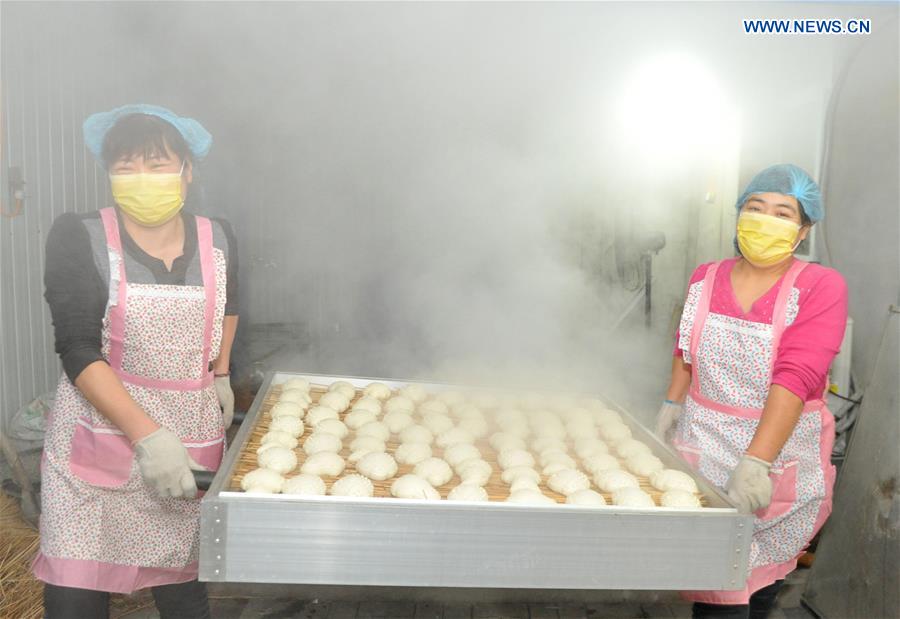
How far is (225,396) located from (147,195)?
68 cm

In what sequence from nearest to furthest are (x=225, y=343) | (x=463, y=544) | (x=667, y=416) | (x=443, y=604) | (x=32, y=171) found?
(x=463, y=544), (x=225, y=343), (x=667, y=416), (x=443, y=604), (x=32, y=171)

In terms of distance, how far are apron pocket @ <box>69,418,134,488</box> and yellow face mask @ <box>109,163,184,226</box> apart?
50 centimetres

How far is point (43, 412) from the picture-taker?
2812 millimetres

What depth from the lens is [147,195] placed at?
5.16 feet

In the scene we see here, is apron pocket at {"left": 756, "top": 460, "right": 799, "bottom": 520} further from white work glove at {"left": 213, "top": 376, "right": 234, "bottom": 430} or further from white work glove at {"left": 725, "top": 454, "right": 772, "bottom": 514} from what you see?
white work glove at {"left": 213, "top": 376, "right": 234, "bottom": 430}

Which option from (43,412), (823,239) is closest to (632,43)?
(823,239)

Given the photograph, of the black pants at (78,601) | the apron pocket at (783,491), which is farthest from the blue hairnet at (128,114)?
the apron pocket at (783,491)

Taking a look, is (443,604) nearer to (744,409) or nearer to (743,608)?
(743,608)

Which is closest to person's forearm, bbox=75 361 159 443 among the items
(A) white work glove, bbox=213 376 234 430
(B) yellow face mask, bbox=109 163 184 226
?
(B) yellow face mask, bbox=109 163 184 226

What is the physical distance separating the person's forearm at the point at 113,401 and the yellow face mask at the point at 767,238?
1455mm

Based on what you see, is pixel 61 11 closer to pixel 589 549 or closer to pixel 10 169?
pixel 10 169

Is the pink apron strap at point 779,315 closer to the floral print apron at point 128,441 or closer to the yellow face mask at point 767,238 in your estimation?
the yellow face mask at point 767,238

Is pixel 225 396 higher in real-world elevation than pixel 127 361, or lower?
lower

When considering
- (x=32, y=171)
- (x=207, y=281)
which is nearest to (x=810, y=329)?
(x=207, y=281)
